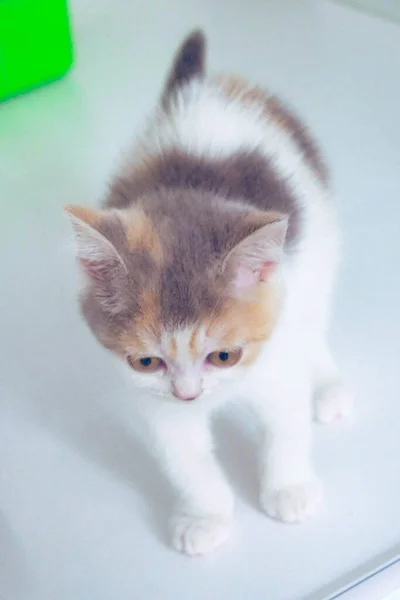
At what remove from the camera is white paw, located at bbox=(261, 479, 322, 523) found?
2.08ft

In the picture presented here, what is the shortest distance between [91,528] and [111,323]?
0.24 metres

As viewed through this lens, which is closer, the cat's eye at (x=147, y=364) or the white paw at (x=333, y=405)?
the cat's eye at (x=147, y=364)

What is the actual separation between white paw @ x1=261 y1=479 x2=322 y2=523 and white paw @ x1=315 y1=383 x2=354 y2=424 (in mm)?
78

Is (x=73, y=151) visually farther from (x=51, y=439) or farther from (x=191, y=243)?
(x=191, y=243)

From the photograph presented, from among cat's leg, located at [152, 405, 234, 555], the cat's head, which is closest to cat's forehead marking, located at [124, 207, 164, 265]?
the cat's head

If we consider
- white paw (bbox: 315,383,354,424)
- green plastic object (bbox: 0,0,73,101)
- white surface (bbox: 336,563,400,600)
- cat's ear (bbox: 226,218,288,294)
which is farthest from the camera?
green plastic object (bbox: 0,0,73,101)

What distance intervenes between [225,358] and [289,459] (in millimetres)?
166

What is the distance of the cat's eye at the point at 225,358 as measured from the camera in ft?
1.69

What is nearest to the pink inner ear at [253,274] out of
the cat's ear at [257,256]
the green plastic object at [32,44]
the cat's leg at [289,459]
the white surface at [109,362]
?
the cat's ear at [257,256]

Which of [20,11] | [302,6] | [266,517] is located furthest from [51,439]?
[302,6]

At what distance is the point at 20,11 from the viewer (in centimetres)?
117

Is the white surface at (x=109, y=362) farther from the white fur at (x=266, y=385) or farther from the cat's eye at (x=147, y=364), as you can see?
the cat's eye at (x=147, y=364)

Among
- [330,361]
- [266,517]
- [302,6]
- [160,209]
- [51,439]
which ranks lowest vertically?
[51,439]

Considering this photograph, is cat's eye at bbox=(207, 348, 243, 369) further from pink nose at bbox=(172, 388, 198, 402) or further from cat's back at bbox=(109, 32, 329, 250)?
cat's back at bbox=(109, 32, 329, 250)
